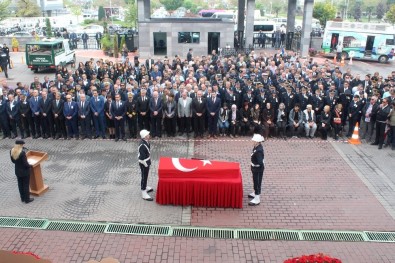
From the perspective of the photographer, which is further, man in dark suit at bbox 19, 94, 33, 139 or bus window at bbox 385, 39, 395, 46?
bus window at bbox 385, 39, 395, 46

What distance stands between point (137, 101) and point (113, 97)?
1.37 metres

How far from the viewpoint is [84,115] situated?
45.0ft

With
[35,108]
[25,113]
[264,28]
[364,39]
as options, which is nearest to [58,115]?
[35,108]

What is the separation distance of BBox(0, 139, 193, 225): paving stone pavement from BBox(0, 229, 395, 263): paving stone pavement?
0.76 m

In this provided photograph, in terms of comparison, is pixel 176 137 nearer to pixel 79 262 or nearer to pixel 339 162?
pixel 339 162

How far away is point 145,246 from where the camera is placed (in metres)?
8.26

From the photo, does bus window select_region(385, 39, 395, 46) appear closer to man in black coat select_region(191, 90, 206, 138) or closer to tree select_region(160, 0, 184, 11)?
man in black coat select_region(191, 90, 206, 138)

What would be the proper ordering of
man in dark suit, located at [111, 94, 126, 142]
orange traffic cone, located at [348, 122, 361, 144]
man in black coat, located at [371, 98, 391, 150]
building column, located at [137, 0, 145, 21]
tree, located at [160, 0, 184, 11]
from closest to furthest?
man in black coat, located at [371, 98, 391, 150] → man in dark suit, located at [111, 94, 126, 142] → orange traffic cone, located at [348, 122, 361, 144] → building column, located at [137, 0, 145, 21] → tree, located at [160, 0, 184, 11]

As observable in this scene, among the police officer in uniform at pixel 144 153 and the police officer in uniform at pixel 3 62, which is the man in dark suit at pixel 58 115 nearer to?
the police officer in uniform at pixel 144 153

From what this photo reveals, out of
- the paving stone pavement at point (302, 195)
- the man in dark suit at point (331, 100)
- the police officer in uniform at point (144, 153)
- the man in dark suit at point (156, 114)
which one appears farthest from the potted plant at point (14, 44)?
the police officer in uniform at point (144, 153)

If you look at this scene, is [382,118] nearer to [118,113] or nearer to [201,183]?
[201,183]

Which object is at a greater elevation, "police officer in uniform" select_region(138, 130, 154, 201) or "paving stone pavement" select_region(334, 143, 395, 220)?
"police officer in uniform" select_region(138, 130, 154, 201)

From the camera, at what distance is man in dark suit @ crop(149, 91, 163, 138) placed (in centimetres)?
1379

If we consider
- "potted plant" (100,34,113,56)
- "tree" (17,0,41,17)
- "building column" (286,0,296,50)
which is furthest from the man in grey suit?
"tree" (17,0,41,17)
